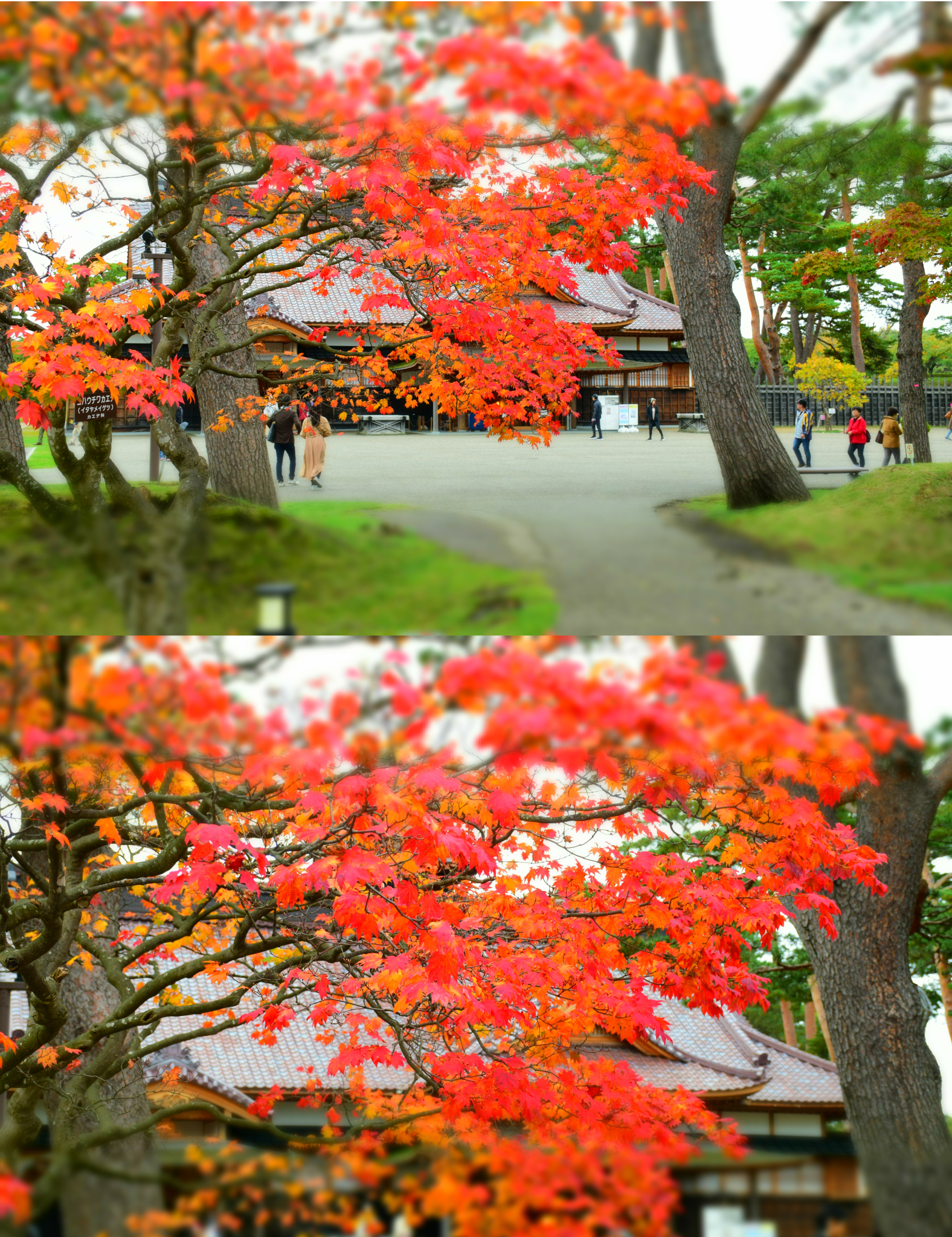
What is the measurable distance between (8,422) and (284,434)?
1.85 m

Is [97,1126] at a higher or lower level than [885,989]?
lower

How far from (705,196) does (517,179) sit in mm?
973

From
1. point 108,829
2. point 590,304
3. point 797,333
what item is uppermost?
point 590,304

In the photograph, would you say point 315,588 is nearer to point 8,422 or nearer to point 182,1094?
point 8,422

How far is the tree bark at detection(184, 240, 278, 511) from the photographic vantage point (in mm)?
5133

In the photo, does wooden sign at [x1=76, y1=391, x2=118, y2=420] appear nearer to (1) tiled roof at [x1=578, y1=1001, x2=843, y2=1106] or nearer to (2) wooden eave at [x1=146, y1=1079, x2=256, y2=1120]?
(2) wooden eave at [x1=146, y1=1079, x2=256, y2=1120]

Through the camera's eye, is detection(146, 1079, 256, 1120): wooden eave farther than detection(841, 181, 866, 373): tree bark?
Yes

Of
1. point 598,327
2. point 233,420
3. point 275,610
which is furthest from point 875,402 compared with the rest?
point 275,610

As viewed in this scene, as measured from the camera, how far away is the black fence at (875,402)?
11.4 meters

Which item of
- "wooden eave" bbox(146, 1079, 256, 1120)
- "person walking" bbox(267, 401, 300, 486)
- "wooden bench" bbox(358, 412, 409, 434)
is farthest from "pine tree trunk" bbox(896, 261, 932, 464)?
"wooden eave" bbox(146, 1079, 256, 1120)

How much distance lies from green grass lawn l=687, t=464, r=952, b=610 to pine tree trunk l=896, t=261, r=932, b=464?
5.41m

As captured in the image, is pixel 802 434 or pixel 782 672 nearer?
pixel 782 672

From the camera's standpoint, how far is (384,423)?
739 centimetres

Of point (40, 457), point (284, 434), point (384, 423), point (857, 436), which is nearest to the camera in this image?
point (284, 434)
